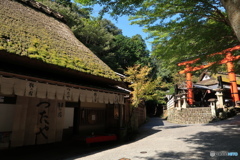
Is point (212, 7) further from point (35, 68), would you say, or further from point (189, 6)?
point (35, 68)

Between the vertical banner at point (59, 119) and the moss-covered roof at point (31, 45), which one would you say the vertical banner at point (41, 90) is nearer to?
the moss-covered roof at point (31, 45)

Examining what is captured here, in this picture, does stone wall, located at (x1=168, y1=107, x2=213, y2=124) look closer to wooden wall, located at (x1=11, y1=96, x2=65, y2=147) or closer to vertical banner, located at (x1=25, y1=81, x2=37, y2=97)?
wooden wall, located at (x1=11, y1=96, x2=65, y2=147)

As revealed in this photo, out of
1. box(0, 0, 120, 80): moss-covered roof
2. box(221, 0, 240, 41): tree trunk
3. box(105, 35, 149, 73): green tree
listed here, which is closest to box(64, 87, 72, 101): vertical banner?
box(0, 0, 120, 80): moss-covered roof

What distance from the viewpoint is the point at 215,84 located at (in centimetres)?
2172

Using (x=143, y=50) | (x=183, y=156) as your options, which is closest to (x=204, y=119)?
(x=183, y=156)

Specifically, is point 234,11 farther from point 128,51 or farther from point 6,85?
point 128,51

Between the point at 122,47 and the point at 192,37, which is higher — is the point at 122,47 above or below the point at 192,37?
above

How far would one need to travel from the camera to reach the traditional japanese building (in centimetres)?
498

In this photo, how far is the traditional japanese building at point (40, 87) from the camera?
4.98 m

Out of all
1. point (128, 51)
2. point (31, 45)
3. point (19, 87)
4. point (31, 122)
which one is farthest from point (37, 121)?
point (128, 51)

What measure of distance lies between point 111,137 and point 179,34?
616cm

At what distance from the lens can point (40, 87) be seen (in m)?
5.54

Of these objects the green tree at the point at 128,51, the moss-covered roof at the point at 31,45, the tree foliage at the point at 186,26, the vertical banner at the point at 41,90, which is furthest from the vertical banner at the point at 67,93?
the green tree at the point at 128,51

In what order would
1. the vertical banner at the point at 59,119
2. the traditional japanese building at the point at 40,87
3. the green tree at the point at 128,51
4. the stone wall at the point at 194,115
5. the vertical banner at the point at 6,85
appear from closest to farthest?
the vertical banner at the point at 6,85, the traditional japanese building at the point at 40,87, the vertical banner at the point at 59,119, the stone wall at the point at 194,115, the green tree at the point at 128,51
